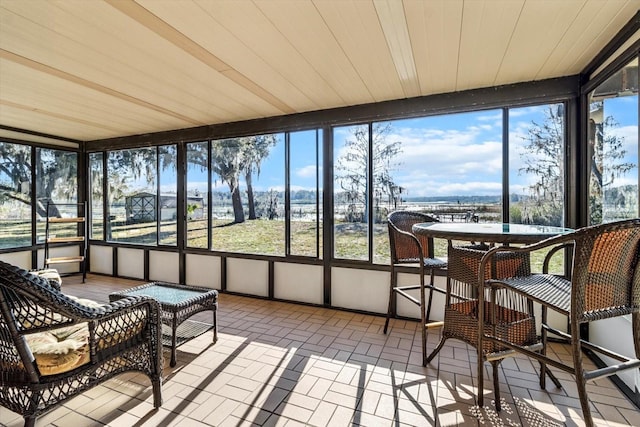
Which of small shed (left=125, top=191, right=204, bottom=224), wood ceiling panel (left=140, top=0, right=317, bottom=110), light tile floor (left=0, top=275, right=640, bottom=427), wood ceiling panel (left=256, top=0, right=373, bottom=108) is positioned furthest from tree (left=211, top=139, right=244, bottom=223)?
light tile floor (left=0, top=275, right=640, bottom=427)

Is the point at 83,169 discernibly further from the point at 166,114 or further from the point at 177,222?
the point at 166,114

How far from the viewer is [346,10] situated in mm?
1778

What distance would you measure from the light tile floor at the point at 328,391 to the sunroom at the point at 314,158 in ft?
0.06

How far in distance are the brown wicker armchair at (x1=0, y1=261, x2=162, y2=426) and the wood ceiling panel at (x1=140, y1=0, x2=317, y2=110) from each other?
61.7 inches

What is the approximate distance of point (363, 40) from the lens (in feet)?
6.93

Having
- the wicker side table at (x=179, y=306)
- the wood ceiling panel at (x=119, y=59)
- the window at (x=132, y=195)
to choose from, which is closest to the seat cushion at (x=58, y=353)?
the wicker side table at (x=179, y=306)

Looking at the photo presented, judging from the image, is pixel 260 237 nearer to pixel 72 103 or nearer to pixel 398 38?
pixel 72 103

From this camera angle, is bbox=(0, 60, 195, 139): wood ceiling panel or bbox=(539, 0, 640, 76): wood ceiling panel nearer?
bbox=(539, 0, 640, 76): wood ceiling panel

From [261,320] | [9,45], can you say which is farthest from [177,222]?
[9,45]

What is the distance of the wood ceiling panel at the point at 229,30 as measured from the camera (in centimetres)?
175

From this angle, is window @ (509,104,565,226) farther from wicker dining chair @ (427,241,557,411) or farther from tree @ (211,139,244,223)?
tree @ (211,139,244,223)

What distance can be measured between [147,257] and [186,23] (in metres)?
4.11

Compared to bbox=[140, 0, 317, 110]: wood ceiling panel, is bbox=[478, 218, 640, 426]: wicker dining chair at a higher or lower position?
lower

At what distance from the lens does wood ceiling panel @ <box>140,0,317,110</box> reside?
5.74ft
